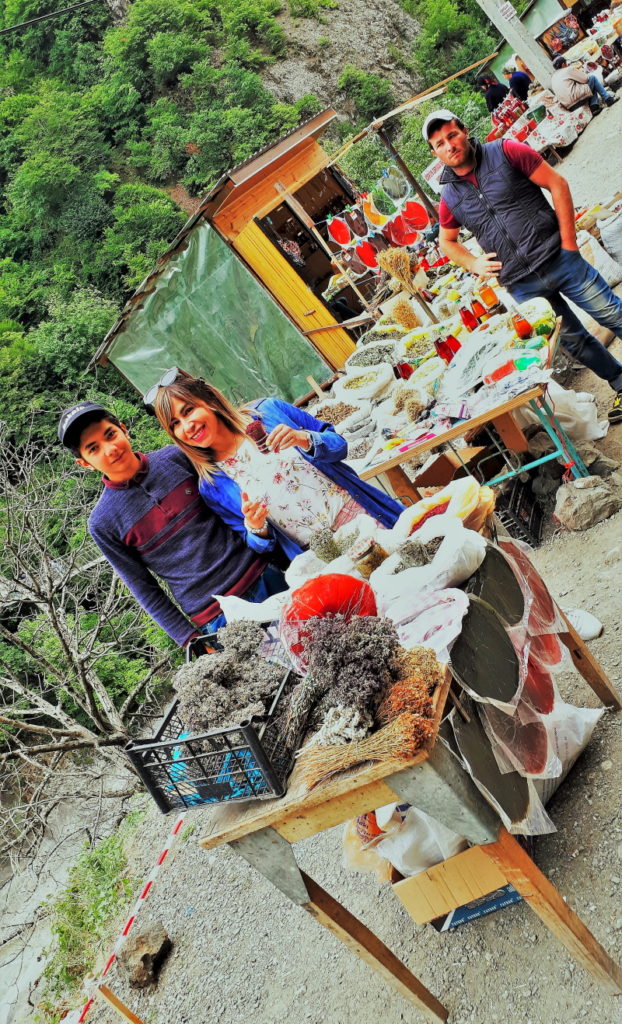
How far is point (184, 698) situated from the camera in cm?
212

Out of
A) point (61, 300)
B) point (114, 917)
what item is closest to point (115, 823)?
point (114, 917)

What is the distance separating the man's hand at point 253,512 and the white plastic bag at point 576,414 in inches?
101

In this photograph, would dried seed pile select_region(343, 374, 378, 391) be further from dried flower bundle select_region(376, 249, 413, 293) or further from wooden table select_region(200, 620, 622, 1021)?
wooden table select_region(200, 620, 622, 1021)

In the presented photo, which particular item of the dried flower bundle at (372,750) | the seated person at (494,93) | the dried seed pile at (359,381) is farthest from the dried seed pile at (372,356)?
the seated person at (494,93)

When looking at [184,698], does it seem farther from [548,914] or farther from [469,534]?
[548,914]

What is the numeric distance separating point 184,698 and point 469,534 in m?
0.97

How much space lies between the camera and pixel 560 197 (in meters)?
4.28

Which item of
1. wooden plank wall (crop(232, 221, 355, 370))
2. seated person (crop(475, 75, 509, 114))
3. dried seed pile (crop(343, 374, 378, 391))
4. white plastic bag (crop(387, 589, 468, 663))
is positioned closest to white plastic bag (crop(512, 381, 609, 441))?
dried seed pile (crop(343, 374, 378, 391))

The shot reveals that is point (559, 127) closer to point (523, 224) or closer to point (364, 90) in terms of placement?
point (523, 224)

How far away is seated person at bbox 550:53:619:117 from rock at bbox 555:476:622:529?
12.4m

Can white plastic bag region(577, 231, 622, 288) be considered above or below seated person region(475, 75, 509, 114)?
below

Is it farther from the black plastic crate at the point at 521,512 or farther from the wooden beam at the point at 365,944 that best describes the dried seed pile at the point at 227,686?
the black plastic crate at the point at 521,512

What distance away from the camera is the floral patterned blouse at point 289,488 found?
9.80 feet

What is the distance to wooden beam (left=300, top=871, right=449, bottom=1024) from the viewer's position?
2.16 m
